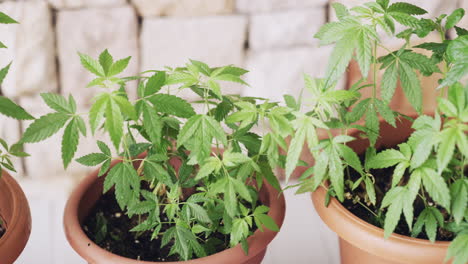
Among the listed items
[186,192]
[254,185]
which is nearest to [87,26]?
[186,192]

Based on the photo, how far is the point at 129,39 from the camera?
1.47 meters

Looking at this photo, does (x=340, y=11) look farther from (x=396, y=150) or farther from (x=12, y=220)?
(x=12, y=220)

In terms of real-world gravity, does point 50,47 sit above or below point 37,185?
above

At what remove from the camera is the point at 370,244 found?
36.8 inches

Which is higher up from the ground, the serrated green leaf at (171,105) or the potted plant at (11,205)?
the serrated green leaf at (171,105)

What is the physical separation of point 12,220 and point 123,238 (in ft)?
0.70

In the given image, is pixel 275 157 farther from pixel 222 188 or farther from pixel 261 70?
pixel 261 70

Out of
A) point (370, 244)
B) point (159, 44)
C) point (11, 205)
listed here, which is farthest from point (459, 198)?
point (159, 44)

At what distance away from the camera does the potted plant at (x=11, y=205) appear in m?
0.85

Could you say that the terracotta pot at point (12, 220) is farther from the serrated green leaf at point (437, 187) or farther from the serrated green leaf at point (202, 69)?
the serrated green leaf at point (437, 187)

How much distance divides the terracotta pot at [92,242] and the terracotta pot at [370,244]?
0.28ft

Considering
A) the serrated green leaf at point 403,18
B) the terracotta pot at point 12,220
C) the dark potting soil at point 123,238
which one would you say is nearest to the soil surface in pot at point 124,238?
the dark potting soil at point 123,238

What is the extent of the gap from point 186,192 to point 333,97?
407mm

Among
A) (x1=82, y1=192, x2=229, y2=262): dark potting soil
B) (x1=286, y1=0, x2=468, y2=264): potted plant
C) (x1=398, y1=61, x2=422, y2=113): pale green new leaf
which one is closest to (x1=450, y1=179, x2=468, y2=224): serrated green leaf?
(x1=286, y1=0, x2=468, y2=264): potted plant
